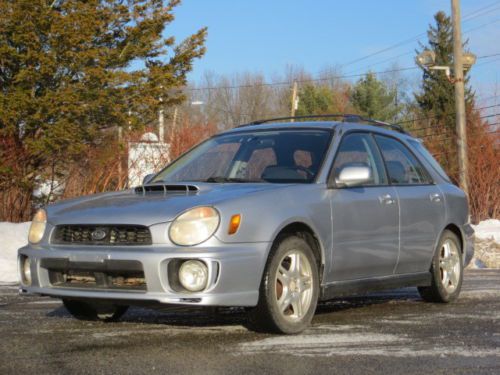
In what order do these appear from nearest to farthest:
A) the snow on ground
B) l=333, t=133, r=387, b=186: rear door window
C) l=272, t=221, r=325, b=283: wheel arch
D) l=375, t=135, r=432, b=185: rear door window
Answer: l=272, t=221, r=325, b=283: wheel arch, l=333, t=133, r=387, b=186: rear door window, l=375, t=135, r=432, b=185: rear door window, the snow on ground

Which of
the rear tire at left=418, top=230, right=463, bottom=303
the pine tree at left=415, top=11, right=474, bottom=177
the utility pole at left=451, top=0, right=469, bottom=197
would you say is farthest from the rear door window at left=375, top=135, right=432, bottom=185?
the pine tree at left=415, top=11, right=474, bottom=177

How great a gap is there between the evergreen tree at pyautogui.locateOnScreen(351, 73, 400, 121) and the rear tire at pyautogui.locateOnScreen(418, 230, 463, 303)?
52.0 metres

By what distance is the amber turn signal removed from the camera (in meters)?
5.79

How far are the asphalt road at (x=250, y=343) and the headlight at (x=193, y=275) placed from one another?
0.38 meters

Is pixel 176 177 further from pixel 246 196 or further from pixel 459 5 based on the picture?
pixel 459 5

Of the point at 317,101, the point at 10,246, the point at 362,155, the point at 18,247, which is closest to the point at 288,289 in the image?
the point at 362,155

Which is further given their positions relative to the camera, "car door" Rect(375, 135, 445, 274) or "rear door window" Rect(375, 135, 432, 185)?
"rear door window" Rect(375, 135, 432, 185)

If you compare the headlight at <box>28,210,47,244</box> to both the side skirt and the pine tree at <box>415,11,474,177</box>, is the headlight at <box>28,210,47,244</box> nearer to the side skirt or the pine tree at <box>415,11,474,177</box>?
the side skirt

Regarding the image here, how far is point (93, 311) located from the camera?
688 cm

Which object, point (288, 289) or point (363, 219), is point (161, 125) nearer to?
point (363, 219)

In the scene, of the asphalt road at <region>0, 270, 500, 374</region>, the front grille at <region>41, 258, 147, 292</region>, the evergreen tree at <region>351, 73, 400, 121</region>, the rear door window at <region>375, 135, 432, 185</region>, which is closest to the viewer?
the asphalt road at <region>0, 270, 500, 374</region>

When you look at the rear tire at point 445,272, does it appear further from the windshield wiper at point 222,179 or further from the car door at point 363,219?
the windshield wiper at point 222,179

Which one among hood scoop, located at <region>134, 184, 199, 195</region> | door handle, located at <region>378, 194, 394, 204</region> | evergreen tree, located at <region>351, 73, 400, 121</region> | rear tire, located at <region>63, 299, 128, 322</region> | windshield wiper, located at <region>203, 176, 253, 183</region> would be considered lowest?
rear tire, located at <region>63, 299, 128, 322</region>

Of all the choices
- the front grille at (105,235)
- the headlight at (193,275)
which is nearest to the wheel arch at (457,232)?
the headlight at (193,275)
